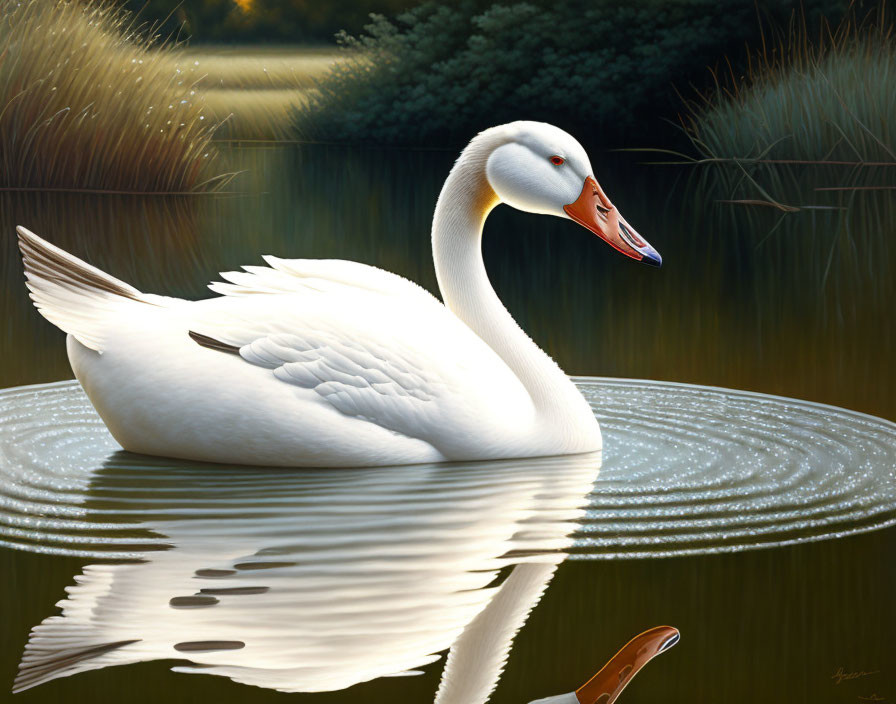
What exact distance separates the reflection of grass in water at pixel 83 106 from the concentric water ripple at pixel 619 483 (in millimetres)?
8298

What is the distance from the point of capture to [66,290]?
6.08 meters

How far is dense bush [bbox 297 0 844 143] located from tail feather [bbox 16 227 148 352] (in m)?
19.0

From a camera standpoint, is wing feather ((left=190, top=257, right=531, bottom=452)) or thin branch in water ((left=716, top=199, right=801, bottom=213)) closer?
wing feather ((left=190, top=257, right=531, bottom=452))

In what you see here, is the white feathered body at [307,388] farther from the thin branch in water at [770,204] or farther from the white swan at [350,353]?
the thin branch in water at [770,204]

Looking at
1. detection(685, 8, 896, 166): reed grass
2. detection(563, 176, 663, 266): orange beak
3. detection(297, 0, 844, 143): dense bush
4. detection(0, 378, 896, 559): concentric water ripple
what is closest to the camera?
detection(0, 378, 896, 559): concentric water ripple

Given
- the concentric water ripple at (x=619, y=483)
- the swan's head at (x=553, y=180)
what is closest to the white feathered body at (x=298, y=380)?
the concentric water ripple at (x=619, y=483)

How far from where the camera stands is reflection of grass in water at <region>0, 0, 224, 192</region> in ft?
47.6

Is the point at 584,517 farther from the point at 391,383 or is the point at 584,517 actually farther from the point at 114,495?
the point at 114,495

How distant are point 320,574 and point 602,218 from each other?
257 centimetres

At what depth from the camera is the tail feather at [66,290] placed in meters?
6.00

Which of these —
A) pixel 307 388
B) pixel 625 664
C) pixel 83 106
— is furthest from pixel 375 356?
pixel 83 106
